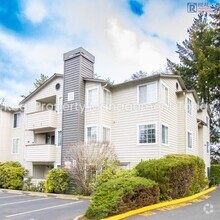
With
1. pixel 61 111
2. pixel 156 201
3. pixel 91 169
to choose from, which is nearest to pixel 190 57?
pixel 61 111

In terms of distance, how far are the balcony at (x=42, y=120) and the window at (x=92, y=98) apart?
3203mm

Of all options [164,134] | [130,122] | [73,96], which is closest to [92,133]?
[130,122]

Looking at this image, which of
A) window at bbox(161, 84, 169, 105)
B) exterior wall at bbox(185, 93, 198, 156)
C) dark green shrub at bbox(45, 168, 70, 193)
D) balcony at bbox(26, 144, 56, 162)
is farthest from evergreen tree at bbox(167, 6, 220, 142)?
dark green shrub at bbox(45, 168, 70, 193)

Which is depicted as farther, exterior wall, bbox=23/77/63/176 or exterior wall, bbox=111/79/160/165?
exterior wall, bbox=23/77/63/176

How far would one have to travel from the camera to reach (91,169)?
16250 mm

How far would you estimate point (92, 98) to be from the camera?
1912 centimetres

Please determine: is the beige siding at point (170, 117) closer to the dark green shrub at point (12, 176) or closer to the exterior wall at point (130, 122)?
the exterior wall at point (130, 122)

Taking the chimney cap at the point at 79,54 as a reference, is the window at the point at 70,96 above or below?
below

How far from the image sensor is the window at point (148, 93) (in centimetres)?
1753

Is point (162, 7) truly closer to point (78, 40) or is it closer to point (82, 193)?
point (78, 40)

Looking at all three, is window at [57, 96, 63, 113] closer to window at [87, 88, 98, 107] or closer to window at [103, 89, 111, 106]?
window at [87, 88, 98, 107]

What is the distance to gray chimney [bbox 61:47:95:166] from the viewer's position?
61.9 ft

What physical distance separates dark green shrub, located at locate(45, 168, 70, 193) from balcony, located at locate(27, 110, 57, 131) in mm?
4108

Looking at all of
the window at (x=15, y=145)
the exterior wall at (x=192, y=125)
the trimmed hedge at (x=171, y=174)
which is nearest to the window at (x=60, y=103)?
the window at (x=15, y=145)
